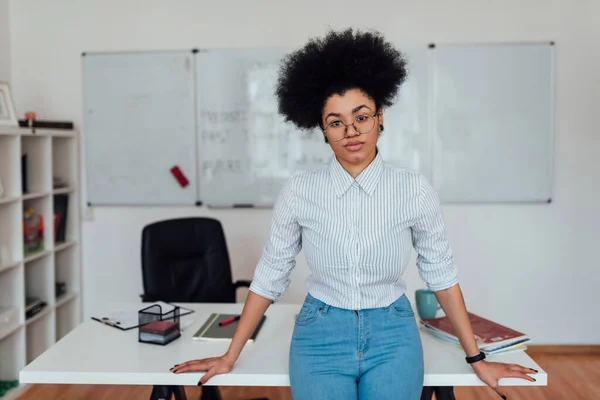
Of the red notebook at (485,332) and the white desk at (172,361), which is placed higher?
the red notebook at (485,332)

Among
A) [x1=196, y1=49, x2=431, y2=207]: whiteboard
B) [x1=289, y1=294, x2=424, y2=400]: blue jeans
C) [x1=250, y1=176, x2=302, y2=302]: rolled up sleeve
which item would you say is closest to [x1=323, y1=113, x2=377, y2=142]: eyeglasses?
[x1=250, y1=176, x2=302, y2=302]: rolled up sleeve

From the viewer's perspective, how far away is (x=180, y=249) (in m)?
2.71

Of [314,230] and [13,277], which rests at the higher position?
[314,230]

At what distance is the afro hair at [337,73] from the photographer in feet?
4.83

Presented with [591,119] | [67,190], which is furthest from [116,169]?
[591,119]

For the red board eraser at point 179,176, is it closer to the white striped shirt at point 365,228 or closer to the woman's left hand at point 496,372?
the white striped shirt at point 365,228

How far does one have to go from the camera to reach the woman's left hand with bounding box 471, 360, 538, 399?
1.45m

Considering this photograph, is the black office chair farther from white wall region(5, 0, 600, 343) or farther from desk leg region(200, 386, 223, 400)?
white wall region(5, 0, 600, 343)

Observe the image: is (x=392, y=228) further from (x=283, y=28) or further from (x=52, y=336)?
(x=52, y=336)

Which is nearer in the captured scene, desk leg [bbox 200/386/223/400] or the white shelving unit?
desk leg [bbox 200/386/223/400]

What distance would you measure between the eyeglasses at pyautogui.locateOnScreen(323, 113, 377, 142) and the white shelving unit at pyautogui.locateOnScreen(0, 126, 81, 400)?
85.0 inches

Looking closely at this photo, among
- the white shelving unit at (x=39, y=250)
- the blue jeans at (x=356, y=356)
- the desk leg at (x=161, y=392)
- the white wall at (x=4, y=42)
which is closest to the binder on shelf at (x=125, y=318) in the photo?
the desk leg at (x=161, y=392)

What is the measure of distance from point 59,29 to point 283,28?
1.44 m

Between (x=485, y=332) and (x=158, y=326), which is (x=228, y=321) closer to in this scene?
(x=158, y=326)
